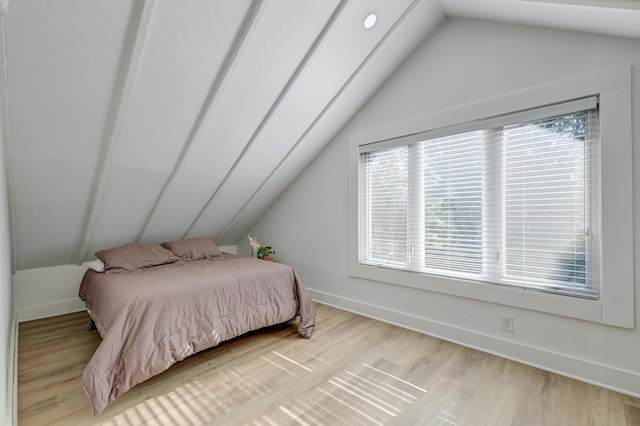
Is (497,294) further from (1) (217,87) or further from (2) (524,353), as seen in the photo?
(1) (217,87)

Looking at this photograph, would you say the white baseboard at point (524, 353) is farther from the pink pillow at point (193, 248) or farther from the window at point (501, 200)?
the pink pillow at point (193, 248)

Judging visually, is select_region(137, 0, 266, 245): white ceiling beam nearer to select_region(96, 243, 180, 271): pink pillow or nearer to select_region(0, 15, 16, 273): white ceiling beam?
select_region(96, 243, 180, 271): pink pillow

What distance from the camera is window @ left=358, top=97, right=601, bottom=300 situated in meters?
1.97

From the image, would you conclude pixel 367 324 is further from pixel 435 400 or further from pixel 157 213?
pixel 157 213

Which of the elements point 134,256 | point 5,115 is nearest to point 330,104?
point 5,115

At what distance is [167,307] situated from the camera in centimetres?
202

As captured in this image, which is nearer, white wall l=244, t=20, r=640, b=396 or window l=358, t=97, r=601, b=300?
white wall l=244, t=20, r=640, b=396

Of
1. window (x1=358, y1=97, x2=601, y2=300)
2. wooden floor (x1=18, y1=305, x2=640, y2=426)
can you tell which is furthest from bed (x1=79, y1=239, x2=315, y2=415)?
window (x1=358, y1=97, x2=601, y2=300)

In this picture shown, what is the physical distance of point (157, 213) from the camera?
3137 millimetres

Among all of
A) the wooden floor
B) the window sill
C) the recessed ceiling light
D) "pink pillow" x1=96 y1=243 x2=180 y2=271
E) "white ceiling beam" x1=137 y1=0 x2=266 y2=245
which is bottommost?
the wooden floor

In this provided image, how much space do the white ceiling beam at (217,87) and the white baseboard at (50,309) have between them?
4.84ft

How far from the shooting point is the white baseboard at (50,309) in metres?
2.97

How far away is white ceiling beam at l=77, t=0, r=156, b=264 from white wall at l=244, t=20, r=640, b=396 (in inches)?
82.1

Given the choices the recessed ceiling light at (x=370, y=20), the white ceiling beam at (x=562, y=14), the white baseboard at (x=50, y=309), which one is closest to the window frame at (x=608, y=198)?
the white ceiling beam at (x=562, y=14)
